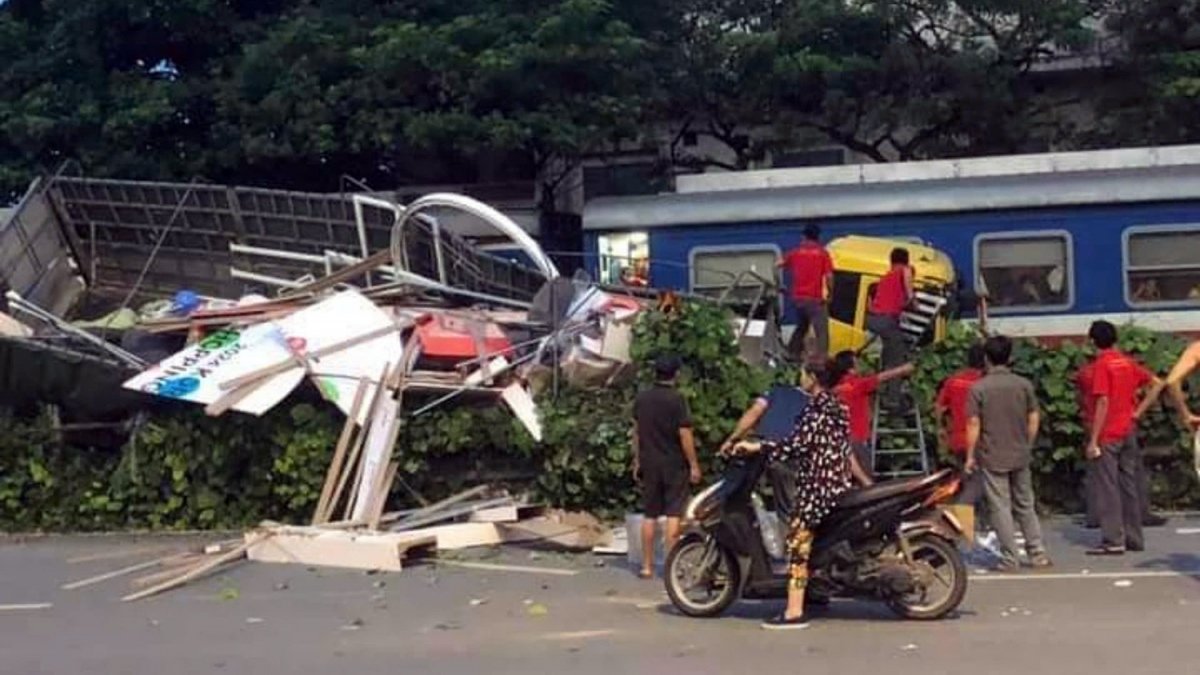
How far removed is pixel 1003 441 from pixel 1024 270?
26.3 ft

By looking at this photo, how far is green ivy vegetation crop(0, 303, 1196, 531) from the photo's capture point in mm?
14516

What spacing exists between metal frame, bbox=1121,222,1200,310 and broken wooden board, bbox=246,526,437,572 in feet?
31.2

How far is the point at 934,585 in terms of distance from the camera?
10.0 m

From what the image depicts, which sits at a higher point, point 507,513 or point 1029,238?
point 1029,238

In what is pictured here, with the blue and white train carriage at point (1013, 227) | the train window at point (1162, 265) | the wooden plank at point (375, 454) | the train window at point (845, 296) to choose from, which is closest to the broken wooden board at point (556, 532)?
the wooden plank at point (375, 454)

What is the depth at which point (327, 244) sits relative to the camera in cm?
1883

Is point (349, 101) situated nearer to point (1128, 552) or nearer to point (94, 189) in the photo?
point (94, 189)

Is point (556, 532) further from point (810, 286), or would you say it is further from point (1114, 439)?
point (810, 286)

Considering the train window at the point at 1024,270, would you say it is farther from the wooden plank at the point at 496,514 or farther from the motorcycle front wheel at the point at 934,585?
the motorcycle front wheel at the point at 934,585

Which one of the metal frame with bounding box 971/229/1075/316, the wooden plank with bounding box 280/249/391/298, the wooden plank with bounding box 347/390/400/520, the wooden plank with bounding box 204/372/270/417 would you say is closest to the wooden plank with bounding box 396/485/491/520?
the wooden plank with bounding box 347/390/400/520

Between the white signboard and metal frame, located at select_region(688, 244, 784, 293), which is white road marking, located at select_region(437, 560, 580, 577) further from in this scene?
metal frame, located at select_region(688, 244, 784, 293)

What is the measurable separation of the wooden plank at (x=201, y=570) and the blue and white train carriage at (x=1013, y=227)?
778 cm

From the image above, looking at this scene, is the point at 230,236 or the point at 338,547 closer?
the point at 338,547

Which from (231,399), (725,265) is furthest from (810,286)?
(231,399)
